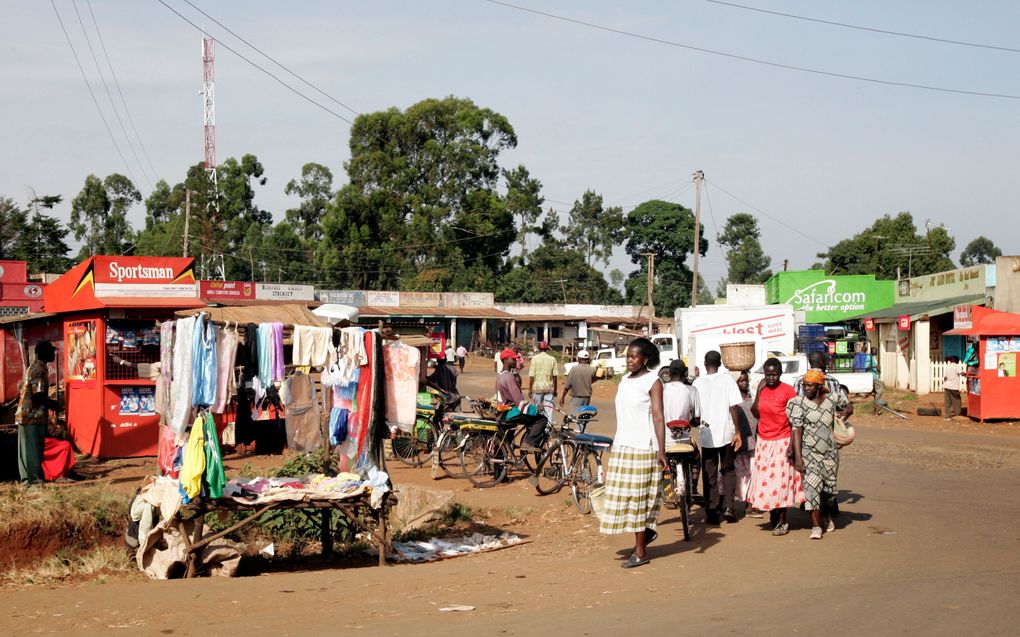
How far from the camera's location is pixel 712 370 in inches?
396

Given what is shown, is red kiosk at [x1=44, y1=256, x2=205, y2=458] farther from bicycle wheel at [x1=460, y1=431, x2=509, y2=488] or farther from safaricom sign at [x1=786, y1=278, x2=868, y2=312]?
safaricom sign at [x1=786, y1=278, x2=868, y2=312]

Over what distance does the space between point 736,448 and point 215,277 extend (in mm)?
57248

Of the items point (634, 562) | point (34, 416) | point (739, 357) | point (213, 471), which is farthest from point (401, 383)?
point (34, 416)

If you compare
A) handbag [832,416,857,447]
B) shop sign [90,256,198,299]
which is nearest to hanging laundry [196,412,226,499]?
handbag [832,416,857,447]

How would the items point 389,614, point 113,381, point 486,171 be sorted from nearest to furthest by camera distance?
point 389,614
point 113,381
point 486,171

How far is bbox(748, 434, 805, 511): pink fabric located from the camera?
902 cm

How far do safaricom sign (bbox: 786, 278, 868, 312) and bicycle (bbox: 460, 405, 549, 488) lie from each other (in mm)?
30914

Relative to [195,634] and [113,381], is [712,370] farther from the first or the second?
[113,381]

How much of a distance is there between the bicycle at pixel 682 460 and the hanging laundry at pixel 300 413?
5.08m

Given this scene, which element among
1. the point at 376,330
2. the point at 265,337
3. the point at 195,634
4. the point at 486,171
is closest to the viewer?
the point at 195,634

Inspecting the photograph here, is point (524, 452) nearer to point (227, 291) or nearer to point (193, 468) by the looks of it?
point (193, 468)

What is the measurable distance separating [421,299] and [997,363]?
41.4 meters

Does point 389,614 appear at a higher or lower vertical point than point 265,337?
lower

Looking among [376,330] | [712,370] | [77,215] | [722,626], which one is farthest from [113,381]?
[77,215]
